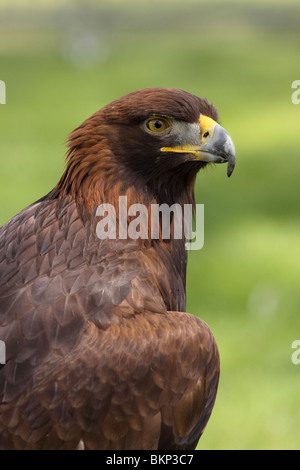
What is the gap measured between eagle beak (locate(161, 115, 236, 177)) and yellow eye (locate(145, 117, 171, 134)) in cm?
6

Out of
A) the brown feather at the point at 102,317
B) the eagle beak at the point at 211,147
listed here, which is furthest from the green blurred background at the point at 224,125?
the eagle beak at the point at 211,147

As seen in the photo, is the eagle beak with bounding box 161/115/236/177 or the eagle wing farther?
the eagle beak with bounding box 161/115/236/177

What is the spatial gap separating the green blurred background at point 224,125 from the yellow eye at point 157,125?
253cm

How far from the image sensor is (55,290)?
263 cm

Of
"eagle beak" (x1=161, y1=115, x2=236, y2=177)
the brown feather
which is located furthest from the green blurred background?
"eagle beak" (x1=161, y1=115, x2=236, y2=177)

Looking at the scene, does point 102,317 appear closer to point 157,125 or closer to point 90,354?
point 90,354

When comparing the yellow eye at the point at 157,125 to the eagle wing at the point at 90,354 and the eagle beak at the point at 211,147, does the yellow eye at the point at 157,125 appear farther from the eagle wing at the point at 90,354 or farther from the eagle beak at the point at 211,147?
the eagle wing at the point at 90,354

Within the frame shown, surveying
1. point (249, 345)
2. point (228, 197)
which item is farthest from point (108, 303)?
point (228, 197)

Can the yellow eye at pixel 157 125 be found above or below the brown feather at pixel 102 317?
above

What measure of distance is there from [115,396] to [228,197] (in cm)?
625

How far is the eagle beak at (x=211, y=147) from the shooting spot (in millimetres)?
2810

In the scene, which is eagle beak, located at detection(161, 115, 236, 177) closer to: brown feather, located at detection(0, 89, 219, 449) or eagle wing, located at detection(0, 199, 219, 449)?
brown feather, located at detection(0, 89, 219, 449)

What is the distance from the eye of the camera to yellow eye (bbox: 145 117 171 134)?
280 cm

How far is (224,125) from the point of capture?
10.3 metres
